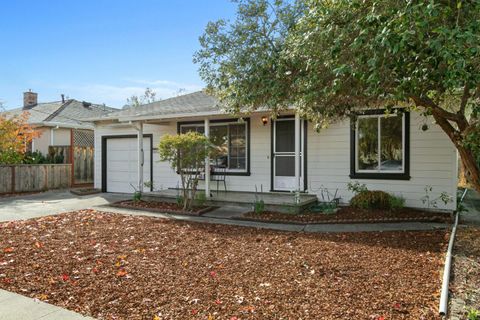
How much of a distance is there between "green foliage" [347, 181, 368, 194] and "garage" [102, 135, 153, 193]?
7.10 meters

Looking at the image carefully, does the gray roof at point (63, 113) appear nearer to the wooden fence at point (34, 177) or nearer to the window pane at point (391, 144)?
the wooden fence at point (34, 177)

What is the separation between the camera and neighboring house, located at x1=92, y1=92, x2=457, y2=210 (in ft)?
29.2

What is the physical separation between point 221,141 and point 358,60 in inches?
321

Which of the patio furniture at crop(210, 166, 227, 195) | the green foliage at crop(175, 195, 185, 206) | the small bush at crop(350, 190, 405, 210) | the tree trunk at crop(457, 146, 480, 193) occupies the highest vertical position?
the tree trunk at crop(457, 146, 480, 193)

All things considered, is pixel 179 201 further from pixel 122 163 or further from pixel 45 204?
pixel 122 163

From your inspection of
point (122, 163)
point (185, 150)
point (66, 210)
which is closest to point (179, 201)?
point (185, 150)

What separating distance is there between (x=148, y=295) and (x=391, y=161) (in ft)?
24.7

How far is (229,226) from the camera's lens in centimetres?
753

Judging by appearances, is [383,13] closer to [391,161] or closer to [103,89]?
[391,161]

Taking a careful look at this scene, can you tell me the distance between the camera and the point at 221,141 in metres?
11.8

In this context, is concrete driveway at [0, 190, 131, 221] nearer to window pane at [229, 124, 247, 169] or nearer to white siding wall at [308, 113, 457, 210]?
window pane at [229, 124, 247, 169]

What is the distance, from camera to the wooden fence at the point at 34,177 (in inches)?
541

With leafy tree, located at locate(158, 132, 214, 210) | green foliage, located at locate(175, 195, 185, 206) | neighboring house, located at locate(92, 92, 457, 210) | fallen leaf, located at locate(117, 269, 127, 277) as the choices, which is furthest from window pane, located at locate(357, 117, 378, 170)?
fallen leaf, located at locate(117, 269, 127, 277)

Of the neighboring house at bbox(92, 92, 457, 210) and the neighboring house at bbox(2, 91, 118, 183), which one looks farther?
the neighboring house at bbox(2, 91, 118, 183)
